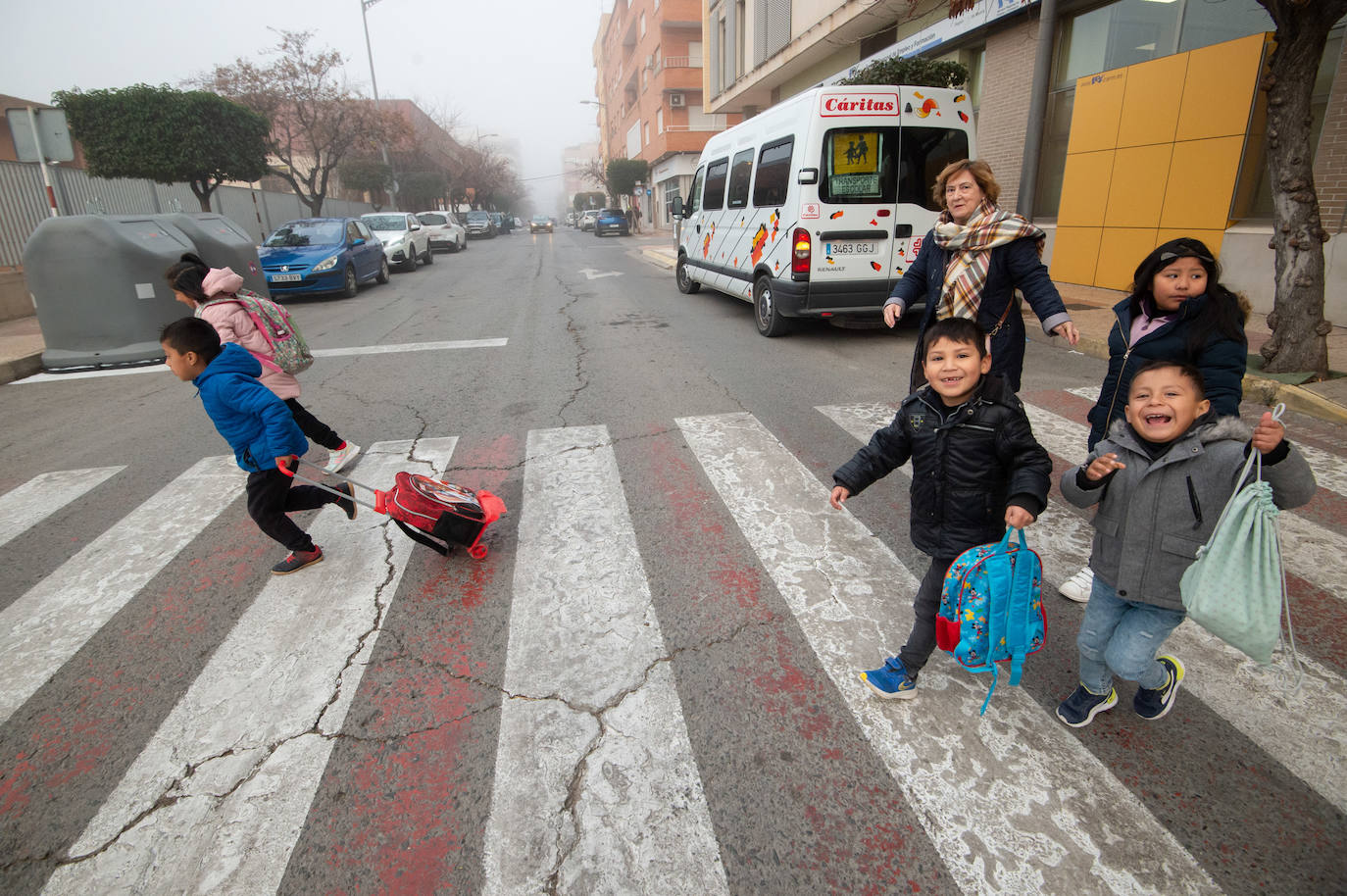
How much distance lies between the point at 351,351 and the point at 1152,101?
11.2 meters

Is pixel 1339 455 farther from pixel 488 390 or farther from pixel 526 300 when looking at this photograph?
pixel 526 300

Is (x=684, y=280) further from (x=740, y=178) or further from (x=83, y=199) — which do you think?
(x=83, y=199)

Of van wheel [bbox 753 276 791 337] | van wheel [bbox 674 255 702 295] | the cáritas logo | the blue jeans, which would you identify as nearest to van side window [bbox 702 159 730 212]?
van wheel [bbox 753 276 791 337]

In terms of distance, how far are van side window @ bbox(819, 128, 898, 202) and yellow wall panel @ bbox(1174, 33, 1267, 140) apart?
15.9ft

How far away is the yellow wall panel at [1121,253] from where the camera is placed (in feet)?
31.8

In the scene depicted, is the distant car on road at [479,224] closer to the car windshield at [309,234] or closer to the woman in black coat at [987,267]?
the car windshield at [309,234]

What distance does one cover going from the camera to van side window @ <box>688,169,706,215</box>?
10234 millimetres

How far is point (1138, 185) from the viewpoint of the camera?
9688mm

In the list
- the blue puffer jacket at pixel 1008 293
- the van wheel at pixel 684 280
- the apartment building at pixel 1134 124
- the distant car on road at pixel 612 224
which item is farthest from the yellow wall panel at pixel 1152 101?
the distant car on road at pixel 612 224

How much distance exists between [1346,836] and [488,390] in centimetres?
605

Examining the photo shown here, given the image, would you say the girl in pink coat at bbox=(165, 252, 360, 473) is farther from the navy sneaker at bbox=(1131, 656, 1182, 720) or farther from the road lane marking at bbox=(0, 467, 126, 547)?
the navy sneaker at bbox=(1131, 656, 1182, 720)

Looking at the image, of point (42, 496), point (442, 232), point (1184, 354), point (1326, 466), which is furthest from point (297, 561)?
point (442, 232)

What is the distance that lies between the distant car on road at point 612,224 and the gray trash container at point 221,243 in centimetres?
3220

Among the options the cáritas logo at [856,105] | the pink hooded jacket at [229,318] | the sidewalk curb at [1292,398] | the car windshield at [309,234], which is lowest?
the sidewalk curb at [1292,398]
